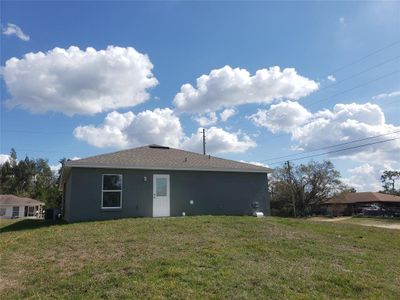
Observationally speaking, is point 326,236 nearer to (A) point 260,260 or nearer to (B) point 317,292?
(A) point 260,260

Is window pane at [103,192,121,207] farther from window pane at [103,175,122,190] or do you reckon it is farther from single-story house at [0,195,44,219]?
single-story house at [0,195,44,219]

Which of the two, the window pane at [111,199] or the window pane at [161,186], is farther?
the window pane at [161,186]

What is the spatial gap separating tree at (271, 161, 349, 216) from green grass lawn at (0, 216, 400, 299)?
3315 centimetres

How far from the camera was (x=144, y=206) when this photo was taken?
53.2 ft

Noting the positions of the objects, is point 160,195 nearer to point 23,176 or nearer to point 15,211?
point 15,211

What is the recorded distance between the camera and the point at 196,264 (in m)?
7.16

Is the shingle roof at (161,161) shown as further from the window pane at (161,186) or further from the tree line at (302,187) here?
the tree line at (302,187)

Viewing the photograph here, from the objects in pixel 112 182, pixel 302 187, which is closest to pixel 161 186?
pixel 112 182

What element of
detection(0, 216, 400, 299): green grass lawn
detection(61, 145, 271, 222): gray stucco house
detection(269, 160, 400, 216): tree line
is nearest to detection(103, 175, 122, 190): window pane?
detection(61, 145, 271, 222): gray stucco house

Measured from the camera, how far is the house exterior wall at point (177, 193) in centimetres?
1512

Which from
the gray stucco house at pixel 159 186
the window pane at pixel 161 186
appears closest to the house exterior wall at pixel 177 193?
the gray stucco house at pixel 159 186

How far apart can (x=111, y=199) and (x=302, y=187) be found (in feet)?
110

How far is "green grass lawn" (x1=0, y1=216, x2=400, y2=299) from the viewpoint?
5.93m

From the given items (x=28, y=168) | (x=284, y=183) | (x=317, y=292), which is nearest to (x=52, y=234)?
(x=317, y=292)
